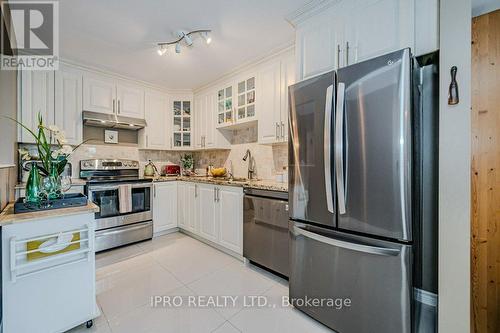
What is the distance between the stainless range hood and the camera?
2.87m

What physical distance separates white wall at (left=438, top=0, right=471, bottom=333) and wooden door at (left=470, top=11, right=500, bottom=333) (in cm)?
40

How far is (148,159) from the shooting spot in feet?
12.3

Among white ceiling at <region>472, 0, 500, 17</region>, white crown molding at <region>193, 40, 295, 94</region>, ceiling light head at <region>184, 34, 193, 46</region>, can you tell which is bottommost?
white ceiling at <region>472, 0, 500, 17</region>

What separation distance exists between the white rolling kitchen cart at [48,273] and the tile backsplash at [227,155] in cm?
206

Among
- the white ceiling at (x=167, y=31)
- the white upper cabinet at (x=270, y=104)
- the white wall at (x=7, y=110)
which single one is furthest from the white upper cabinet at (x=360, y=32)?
the white wall at (x=7, y=110)

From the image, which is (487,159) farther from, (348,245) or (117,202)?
(117,202)

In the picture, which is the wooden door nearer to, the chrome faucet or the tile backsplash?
the tile backsplash

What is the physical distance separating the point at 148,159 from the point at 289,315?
3282mm

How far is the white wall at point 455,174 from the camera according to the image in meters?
1.03

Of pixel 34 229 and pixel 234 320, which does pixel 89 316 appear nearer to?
pixel 34 229

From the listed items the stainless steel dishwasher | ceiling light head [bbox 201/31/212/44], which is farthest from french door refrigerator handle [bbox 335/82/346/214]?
ceiling light head [bbox 201/31/212/44]

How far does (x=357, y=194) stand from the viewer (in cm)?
130

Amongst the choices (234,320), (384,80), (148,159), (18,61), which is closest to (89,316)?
(234,320)

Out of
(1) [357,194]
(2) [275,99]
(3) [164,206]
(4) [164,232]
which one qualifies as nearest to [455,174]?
(1) [357,194]
